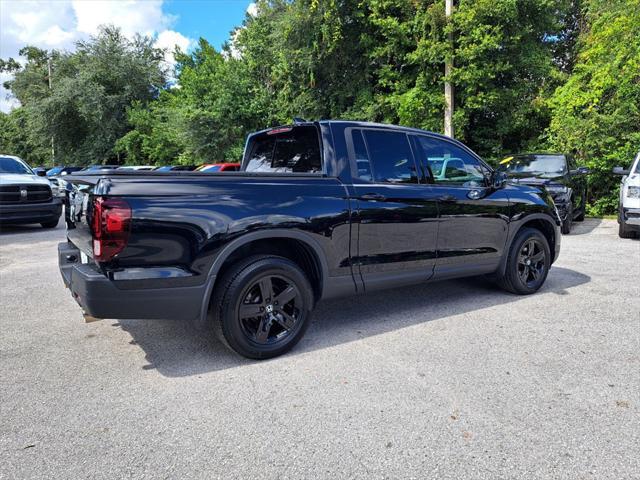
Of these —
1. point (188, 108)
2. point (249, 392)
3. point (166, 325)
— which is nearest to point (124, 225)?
point (249, 392)

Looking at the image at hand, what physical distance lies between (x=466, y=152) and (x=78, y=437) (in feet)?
13.9

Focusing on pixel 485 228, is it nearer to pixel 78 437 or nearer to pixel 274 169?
pixel 274 169

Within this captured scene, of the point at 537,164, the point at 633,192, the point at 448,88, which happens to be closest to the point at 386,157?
the point at 633,192

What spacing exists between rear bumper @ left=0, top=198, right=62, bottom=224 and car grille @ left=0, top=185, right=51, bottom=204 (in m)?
0.10

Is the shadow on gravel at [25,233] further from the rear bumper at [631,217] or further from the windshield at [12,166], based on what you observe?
the rear bumper at [631,217]

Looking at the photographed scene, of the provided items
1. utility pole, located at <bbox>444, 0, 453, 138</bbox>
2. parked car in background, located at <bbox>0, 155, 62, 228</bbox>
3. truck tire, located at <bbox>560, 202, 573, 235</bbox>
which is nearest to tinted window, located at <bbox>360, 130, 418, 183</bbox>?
truck tire, located at <bbox>560, 202, 573, 235</bbox>

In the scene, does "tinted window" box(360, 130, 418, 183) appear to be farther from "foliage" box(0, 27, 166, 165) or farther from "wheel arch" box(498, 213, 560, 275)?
"foliage" box(0, 27, 166, 165)

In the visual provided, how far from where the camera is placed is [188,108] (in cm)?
2247

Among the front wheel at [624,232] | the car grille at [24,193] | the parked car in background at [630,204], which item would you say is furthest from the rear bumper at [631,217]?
the car grille at [24,193]

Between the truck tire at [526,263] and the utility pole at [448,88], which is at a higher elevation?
the utility pole at [448,88]

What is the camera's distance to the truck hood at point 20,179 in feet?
33.9

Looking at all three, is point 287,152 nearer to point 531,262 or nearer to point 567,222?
point 531,262

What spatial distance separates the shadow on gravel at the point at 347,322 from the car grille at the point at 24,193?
792 cm

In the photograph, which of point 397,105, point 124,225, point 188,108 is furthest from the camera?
point 188,108
